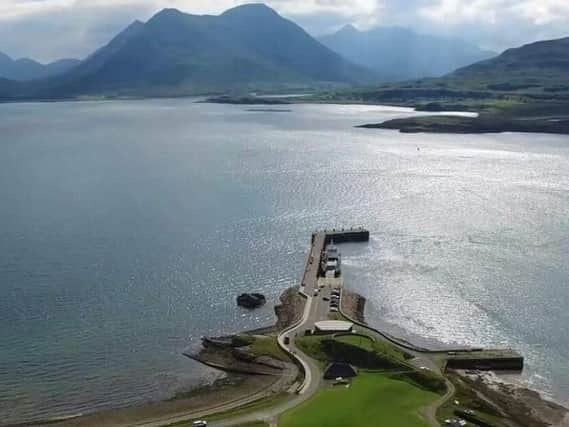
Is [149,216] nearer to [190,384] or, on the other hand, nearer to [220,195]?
[220,195]

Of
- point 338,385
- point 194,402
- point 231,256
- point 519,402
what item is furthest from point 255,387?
point 231,256

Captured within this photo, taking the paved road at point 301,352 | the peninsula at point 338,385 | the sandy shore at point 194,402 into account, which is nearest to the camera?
the peninsula at point 338,385

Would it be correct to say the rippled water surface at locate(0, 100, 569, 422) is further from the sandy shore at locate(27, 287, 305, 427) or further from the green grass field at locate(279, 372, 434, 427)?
the green grass field at locate(279, 372, 434, 427)

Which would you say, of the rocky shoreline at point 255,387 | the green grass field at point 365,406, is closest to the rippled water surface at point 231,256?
the rocky shoreline at point 255,387

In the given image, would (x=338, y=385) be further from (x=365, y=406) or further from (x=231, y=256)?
(x=231, y=256)

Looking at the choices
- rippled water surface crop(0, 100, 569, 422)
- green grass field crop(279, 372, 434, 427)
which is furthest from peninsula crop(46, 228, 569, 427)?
rippled water surface crop(0, 100, 569, 422)

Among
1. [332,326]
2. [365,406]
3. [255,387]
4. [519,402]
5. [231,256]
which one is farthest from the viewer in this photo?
[231,256]

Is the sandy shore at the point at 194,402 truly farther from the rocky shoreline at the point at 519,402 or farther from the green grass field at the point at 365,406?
the rocky shoreline at the point at 519,402

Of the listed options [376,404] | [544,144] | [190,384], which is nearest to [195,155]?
[544,144]
